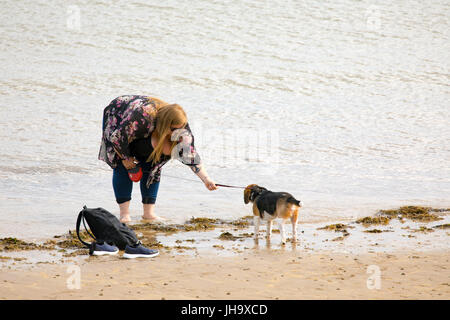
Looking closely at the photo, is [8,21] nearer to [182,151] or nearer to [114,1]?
[114,1]

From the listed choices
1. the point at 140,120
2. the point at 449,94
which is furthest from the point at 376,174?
the point at 449,94

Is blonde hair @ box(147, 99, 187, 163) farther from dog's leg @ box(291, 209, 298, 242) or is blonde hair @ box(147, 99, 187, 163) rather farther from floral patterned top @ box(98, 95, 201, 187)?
dog's leg @ box(291, 209, 298, 242)

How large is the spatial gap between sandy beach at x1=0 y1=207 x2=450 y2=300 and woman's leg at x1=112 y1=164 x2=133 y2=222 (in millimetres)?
302

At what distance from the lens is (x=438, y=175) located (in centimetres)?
1048

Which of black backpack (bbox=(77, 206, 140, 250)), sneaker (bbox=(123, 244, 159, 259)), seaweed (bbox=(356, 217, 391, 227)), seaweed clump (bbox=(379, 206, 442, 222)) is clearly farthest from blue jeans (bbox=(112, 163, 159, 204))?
seaweed clump (bbox=(379, 206, 442, 222))

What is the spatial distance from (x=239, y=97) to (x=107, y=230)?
35.9ft

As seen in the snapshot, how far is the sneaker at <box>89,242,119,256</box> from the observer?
561 centimetres

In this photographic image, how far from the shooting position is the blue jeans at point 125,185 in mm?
7027

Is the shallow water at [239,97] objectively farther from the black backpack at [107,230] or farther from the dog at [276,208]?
the dog at [276,208]

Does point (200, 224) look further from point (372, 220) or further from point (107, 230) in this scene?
point (372, 220)

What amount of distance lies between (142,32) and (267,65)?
14.9 ft

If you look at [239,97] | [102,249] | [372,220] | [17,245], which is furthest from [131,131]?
[239,97]

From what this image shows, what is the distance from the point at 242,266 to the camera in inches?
212

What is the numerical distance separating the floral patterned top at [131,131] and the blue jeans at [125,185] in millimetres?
119
